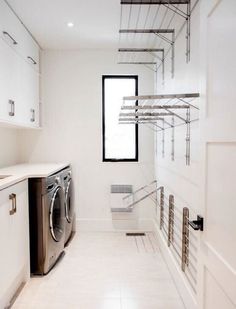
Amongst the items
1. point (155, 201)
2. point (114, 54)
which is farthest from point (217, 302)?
point (114, 54)

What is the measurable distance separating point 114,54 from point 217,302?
350cm

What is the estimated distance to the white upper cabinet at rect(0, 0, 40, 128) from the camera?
8.30ft

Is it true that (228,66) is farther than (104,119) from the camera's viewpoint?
No

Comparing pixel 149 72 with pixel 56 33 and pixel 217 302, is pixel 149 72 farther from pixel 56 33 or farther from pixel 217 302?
pixel 217 302

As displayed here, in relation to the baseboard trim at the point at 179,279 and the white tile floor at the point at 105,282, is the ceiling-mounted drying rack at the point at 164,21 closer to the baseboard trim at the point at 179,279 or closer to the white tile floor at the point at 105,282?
the baseboard trim at the point at 179,279

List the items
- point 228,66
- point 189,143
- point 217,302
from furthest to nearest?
point 189,143 < point 217,302 < point 228,66

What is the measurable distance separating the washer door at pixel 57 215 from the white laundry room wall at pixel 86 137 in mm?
951

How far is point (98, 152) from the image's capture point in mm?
4078

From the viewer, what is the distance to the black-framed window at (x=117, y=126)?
409cm

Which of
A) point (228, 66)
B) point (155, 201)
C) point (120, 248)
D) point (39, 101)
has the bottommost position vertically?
point (120, 248)

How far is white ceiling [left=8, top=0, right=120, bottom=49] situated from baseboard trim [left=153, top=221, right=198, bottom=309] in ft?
7.96

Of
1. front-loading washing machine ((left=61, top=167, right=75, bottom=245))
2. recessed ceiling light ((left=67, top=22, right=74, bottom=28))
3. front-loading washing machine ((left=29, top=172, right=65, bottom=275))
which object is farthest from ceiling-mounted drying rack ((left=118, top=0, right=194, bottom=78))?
front-loading washing machine ((left=61, top=167, right=75, bottom=245))

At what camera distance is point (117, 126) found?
4129mm

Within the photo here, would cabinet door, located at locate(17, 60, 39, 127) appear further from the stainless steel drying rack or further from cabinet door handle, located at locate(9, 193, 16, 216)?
the stainless steel drying rack
